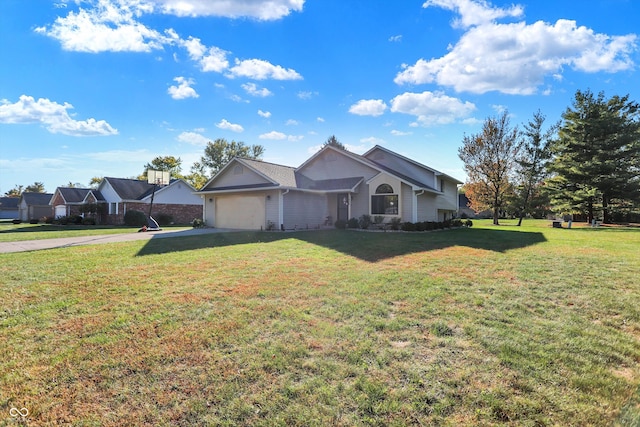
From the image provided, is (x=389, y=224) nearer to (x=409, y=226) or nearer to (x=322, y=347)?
(x=409, y=226)

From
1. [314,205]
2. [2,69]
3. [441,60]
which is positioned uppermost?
[441,60]

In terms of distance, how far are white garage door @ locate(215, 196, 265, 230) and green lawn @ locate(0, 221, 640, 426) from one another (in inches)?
454

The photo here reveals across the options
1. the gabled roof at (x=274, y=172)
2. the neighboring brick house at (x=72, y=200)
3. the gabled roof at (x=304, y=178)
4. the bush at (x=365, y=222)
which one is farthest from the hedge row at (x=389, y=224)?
the neighboring brick house at (x=72, y=200)

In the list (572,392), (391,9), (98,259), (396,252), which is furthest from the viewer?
(391,9)

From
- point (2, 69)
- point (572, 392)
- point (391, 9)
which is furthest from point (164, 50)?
point (572, 392)

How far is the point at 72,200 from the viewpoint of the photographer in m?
35.8

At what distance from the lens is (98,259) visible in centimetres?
827

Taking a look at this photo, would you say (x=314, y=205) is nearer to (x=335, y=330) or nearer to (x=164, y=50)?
(x=164, y=50)

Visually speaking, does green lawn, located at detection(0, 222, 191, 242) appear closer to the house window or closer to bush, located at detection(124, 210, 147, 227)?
bush, located at detection(124, 210, 147, 227)

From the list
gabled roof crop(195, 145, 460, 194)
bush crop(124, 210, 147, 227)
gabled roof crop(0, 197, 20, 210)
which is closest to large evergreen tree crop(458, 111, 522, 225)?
gabled roof crop(195, 145, 460, 194)

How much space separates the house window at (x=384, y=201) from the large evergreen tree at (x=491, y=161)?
15.7 m

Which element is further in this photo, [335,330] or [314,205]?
[314,205]

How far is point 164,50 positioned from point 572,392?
1758 cm

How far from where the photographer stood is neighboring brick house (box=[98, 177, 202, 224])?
29938mm
